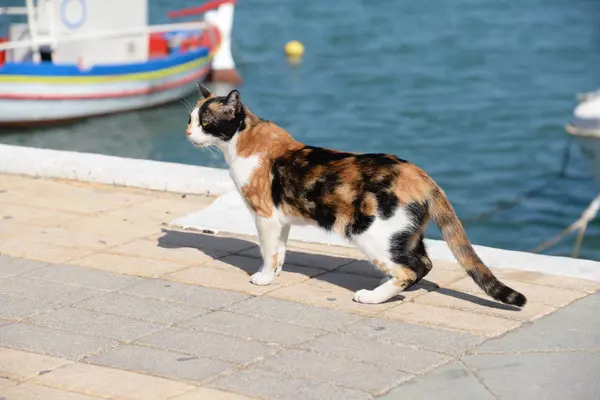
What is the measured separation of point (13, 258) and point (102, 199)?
5.57ft

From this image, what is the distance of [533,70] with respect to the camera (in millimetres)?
30422

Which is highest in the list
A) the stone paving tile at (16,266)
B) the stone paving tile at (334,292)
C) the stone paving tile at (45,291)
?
the stone paving tile at (334,292)

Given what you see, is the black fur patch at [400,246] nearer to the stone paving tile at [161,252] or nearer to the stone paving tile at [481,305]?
the stone paving tile at [481,305]

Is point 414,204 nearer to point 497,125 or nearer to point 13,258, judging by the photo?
point 13,258

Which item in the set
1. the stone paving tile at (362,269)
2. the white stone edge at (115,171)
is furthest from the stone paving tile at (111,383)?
the white stone edge at (115,171)

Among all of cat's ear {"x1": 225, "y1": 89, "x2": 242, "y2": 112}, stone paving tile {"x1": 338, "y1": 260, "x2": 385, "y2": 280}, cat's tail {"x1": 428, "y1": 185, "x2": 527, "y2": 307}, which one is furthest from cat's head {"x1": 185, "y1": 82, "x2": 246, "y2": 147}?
cat's tail {"x1": 428, "y1": 185, "x2": 527, "y2": 307}

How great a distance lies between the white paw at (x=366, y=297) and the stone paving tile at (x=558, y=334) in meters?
0.88

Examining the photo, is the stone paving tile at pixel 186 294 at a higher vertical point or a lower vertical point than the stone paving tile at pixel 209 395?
lower

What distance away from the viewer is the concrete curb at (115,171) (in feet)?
31.7

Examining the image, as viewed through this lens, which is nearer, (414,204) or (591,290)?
(414,204)

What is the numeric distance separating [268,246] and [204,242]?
1234 millimetres

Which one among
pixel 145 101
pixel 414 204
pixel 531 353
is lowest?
pixel 145 101

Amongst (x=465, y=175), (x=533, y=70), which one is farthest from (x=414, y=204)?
(x=533, y=70)

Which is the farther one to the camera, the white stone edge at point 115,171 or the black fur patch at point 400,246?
the white stone edge at point 115,171
